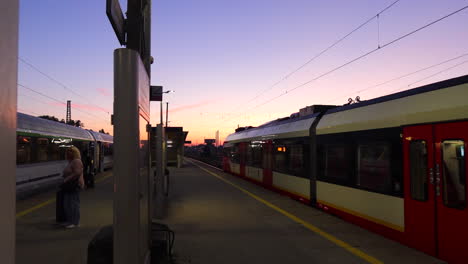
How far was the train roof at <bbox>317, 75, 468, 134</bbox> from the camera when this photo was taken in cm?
518

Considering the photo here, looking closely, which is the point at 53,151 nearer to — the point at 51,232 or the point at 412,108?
the point at 51,232

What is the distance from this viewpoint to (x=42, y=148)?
13961 millimetres

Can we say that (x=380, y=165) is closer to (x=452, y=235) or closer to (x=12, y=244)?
(x=452, y=235)

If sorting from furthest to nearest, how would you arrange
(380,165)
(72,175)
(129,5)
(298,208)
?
(298,208), (72,175), (380,165), (129,5)

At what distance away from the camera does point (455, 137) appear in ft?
16.6

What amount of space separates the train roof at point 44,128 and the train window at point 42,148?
0.27 m

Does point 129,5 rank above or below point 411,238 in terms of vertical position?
above

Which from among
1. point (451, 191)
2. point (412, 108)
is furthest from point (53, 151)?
point (451, 191)

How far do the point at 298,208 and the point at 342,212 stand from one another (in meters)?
1.90


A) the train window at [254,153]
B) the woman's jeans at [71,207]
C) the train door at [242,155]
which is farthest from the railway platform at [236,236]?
the train door at [242,155]

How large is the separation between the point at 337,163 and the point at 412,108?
9.21 feet

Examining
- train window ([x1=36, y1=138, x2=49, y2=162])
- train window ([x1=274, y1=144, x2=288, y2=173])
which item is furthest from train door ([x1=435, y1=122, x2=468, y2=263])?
train window ([x1=36, y1=138, x2=49, y2=162])

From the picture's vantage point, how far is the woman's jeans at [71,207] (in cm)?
742

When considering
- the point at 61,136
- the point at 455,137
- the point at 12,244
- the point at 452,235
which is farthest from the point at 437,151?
the point at 61,136
